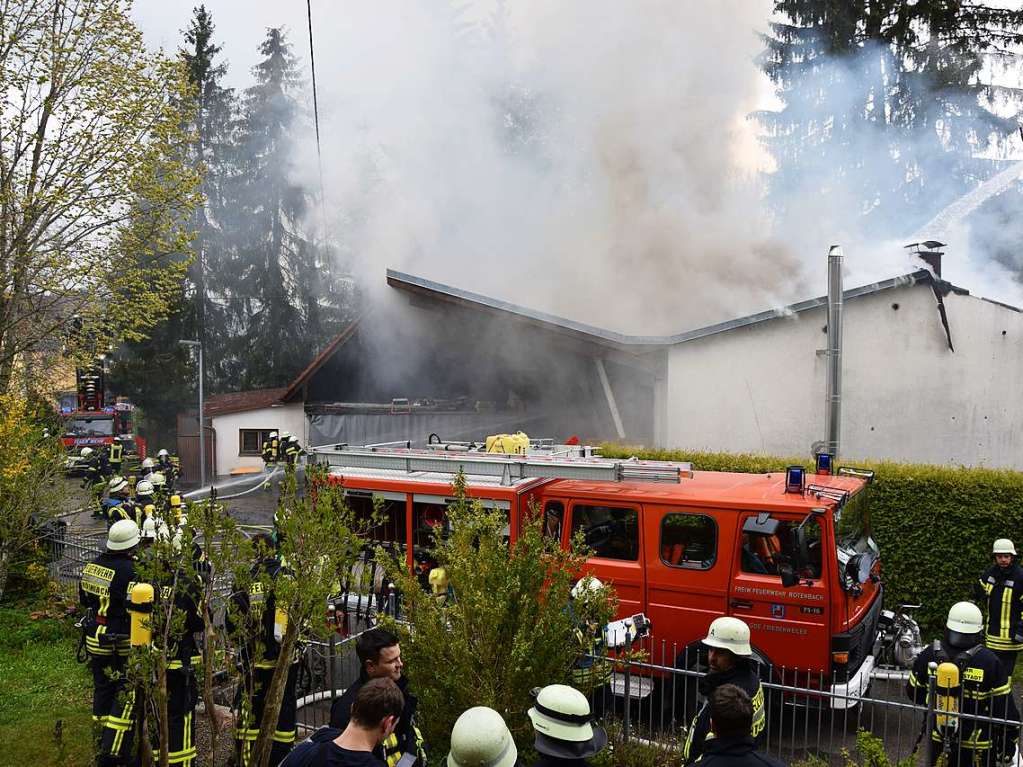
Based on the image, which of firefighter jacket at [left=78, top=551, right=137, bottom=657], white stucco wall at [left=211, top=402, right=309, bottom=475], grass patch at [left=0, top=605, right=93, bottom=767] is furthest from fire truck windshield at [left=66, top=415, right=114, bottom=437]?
firefighter jacket at [left=78, top=551, right=137, bottom=657]

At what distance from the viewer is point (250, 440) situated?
23859 mm

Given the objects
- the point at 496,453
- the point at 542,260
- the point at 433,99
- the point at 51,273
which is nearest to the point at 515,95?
the point at 433,99

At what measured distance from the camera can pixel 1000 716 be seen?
4.84 metres

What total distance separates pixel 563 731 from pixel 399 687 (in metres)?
1.05

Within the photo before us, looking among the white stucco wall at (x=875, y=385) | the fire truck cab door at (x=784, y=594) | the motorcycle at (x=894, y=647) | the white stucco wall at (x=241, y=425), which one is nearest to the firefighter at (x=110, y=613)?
the fire truck cab door at (x=784, y=594)

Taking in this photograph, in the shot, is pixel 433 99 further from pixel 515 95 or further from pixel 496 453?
pixel 496 453

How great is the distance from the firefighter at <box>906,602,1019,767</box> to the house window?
2147 cm

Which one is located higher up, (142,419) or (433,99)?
(433,99)

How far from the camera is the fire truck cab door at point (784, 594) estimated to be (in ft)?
18.0

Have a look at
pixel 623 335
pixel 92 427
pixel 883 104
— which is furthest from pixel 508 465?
pixel 883 104

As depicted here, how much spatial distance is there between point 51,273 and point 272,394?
13008 millimetres

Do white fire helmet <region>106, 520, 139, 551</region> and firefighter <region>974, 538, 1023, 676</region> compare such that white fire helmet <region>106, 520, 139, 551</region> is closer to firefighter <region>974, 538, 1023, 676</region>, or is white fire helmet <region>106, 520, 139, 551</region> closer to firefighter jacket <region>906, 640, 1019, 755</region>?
firefighter jacket <region>906, 640, 1019, 755</region>

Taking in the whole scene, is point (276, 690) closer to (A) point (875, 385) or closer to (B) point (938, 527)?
(B) point (938, 527)

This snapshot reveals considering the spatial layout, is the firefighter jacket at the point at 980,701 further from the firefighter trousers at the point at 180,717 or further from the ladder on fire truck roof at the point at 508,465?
the firefighter trousers at the point at 180,717
